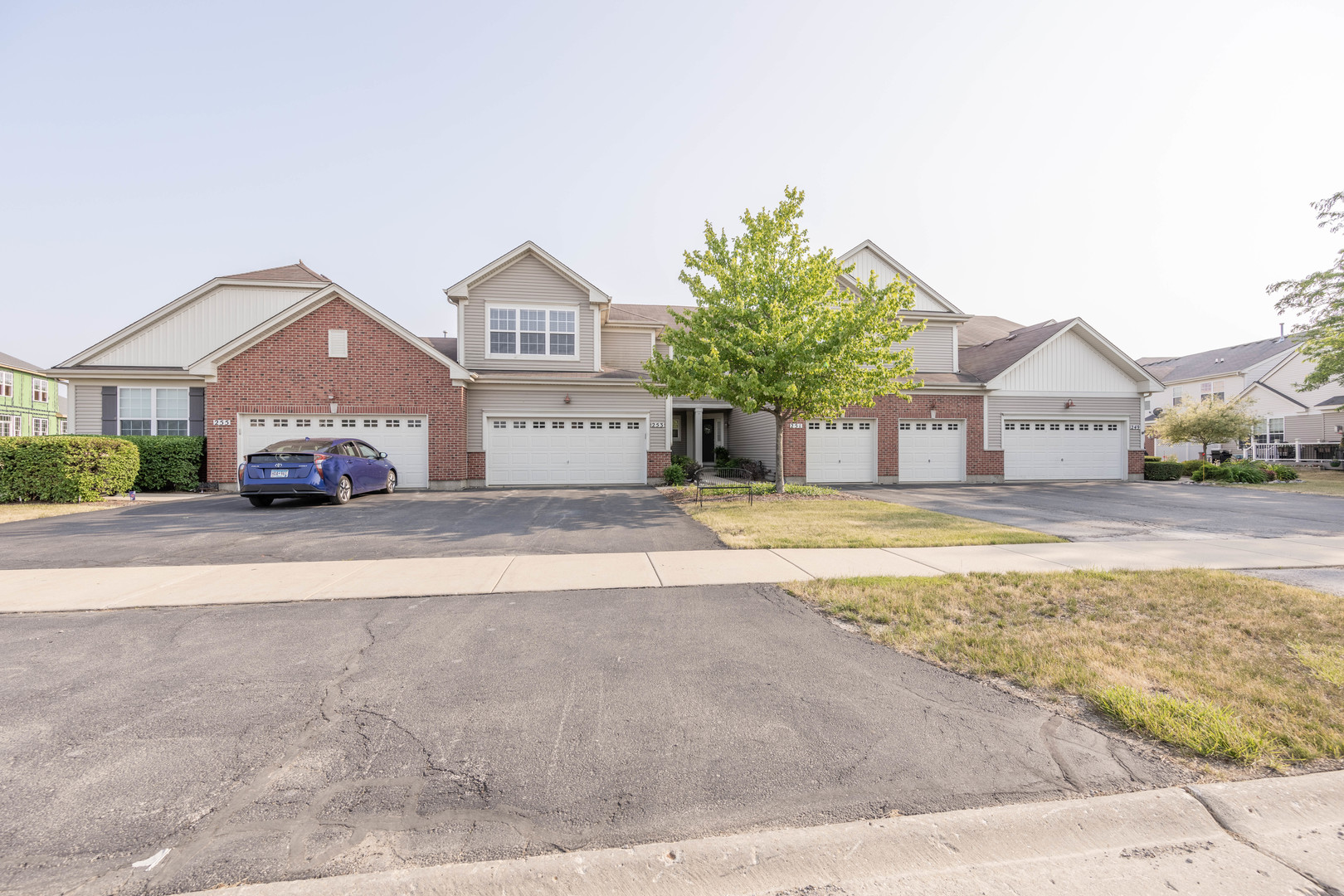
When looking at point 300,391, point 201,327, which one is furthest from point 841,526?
point 201,327

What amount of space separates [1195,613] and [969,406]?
54.9ft

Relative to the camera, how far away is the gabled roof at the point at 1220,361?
3878cm

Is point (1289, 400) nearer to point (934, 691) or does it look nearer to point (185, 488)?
point (934, 691)

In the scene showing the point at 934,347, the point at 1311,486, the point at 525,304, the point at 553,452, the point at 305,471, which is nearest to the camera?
the point at 305,471

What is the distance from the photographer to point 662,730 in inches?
122

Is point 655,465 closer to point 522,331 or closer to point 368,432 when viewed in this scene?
point 522,331

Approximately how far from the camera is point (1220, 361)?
141 ft

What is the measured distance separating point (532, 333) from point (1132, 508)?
54.8 feet

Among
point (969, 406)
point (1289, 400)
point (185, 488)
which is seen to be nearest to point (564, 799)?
point (185, 488)

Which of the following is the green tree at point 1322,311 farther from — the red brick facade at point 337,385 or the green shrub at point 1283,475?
the red brick facade at point 337,385

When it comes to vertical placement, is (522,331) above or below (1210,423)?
above

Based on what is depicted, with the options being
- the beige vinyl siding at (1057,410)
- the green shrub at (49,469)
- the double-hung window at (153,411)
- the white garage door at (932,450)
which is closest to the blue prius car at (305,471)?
the green shrub at (49,469)

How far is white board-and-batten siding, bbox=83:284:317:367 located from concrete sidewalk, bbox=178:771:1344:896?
20574 mm

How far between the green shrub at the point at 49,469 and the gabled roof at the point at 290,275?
31.8ft
